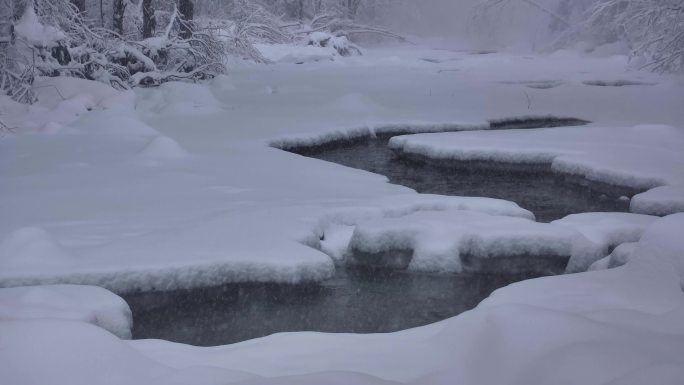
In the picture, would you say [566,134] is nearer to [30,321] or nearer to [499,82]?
[499,82]

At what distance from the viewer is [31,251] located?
16.4 feet

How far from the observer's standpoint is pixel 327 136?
10.5 m

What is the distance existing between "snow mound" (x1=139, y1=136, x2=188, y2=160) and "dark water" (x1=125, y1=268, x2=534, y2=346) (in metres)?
3.71

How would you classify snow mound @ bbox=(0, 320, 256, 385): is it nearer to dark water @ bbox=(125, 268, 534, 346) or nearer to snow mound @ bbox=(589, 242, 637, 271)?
dark water @ bbox=(125, 268, 534, 346)

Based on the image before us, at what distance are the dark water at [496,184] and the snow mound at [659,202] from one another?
0.46m

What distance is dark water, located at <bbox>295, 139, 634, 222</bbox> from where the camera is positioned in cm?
759

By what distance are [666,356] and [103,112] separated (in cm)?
Answer: 975

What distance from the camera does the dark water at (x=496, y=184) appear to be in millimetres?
7590

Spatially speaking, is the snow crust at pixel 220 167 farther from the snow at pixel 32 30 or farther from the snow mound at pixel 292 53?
the snow mound at pixel 292 53

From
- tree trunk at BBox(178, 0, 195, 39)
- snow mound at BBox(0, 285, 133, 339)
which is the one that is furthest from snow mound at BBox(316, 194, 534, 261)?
tree trunk at BBox(178, 0, 195, 39)

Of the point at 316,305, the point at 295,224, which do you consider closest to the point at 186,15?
the point at 295,224

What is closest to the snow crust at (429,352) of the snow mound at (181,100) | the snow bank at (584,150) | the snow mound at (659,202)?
the snow mound at (659,202)

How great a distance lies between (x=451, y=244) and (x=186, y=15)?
35.8ft

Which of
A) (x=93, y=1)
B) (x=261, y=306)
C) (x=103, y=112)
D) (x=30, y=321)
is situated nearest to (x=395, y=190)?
(x=261, y=306)
